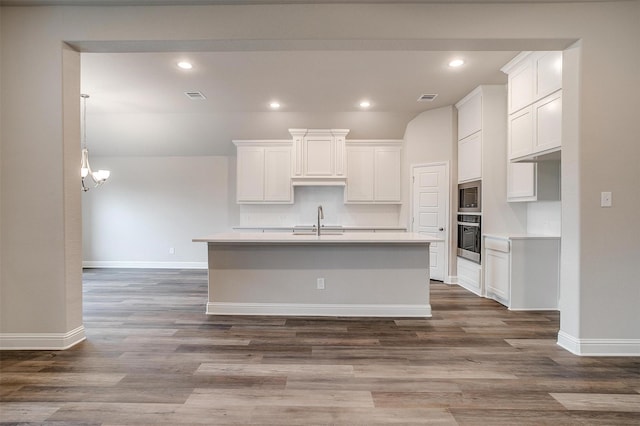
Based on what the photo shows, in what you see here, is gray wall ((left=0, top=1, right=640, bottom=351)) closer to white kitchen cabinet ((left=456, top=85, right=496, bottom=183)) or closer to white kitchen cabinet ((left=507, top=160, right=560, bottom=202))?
white kitchen cabinet ((left=507, top=160, right=560, bottom=202))

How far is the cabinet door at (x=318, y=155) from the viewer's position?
20.5ft

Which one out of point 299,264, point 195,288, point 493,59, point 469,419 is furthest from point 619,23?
point 195,288

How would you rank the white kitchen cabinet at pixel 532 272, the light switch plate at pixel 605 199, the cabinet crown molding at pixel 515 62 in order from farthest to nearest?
the white kitchen cabinet at pixel 532 272 → the cabinet crown molding at pixel 515 62 → the light switch plate at pixel 605 199

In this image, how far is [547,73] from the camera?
3.44m

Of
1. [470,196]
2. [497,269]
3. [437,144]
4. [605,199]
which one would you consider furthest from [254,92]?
[605,199]

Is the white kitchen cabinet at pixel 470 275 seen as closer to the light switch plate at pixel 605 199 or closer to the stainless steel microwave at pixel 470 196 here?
the stainless steel microwave at pixel 470 196

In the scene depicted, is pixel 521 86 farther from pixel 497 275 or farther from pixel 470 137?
pixel 497 275

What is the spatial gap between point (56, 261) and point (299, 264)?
219cm

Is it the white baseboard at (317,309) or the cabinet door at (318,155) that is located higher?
the cabinet door at (318,155)

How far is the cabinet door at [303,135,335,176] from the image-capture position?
625 cm

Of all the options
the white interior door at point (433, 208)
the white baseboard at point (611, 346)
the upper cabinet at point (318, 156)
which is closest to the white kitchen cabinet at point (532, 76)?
the white interior door at point (433, 208)

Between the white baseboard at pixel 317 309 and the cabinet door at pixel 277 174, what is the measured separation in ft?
9.70

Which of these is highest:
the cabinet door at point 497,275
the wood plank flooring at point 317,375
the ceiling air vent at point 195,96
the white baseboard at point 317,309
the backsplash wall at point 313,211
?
the ceiling air vent at point 195,96

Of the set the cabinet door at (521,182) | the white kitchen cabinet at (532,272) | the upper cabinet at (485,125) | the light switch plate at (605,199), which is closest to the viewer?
the light switch plate at (605,199)
